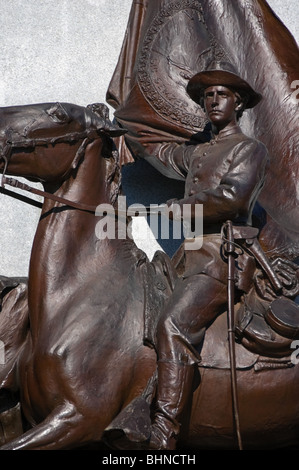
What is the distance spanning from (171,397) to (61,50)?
2007mm

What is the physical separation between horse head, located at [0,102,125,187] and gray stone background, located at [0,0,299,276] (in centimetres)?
96

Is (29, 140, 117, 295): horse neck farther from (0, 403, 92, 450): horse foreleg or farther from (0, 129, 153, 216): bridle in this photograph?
(0, 403, 92, 450): horse foreleg

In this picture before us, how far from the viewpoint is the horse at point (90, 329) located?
3967 millimetres

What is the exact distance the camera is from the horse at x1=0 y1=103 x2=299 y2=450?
13.0 feet

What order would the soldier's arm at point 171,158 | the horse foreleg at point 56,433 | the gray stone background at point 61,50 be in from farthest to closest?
the gray stone background at point 61,50
the soldier's arm at point 171,158
the horse foreleg at point 56,433

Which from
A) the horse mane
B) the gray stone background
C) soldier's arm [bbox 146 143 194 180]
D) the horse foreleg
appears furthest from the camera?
the gray stone background

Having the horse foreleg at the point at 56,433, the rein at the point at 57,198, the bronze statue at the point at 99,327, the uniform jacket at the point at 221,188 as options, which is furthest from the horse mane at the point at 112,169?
the horse foreleg at the point at 56,433

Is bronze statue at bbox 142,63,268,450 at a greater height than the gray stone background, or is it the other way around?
the gray stone background

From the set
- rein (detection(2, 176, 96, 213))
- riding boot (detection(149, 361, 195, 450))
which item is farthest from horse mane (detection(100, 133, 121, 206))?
riding boot (detection(149, 361, 195, 450))

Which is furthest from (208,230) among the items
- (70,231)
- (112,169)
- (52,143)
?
(52,143)

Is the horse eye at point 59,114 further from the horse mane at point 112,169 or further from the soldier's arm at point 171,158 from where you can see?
the soldier's arm at point 171,158

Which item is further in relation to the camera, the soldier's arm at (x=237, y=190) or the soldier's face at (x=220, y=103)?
the soldier's face at (x=220, y=103)

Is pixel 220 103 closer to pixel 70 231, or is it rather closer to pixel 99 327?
pixel 70 231
